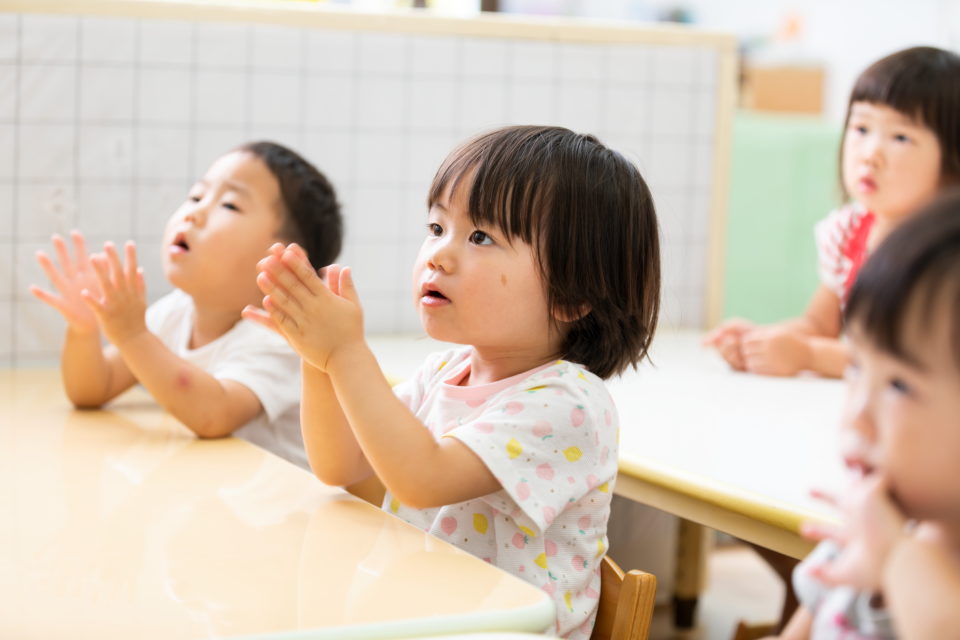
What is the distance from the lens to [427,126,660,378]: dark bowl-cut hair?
109cm

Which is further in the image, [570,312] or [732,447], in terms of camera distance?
[732,447]

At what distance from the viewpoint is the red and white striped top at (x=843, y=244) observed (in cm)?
194

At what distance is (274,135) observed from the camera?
204 cm

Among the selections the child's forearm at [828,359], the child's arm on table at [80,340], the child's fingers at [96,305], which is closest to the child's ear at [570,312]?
the child's fingers at [96,305]

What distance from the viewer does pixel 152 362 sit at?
57.0 inches

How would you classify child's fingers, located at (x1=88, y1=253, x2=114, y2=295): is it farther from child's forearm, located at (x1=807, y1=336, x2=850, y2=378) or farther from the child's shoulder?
the child's shoulder

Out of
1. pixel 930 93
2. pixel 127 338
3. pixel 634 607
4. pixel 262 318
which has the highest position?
pixel 930 93

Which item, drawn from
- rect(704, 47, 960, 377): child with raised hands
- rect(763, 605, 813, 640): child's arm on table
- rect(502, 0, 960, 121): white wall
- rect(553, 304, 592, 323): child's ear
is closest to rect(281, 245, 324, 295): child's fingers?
rect(553, 304, 592, 323): child's ear

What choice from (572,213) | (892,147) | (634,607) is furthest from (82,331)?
(892,147)

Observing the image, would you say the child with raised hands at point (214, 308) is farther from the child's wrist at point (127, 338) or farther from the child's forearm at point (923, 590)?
the child's forearm at point (923, 590)

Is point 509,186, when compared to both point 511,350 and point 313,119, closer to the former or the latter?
point 511,350

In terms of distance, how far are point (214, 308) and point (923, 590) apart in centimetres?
120

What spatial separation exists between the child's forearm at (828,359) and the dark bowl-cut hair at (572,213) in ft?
2.64

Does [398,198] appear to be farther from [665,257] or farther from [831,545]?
[831,545]
